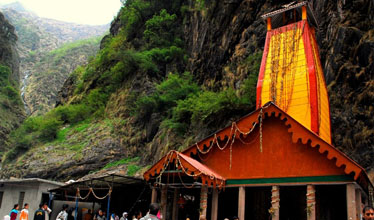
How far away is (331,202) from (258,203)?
10.5ft

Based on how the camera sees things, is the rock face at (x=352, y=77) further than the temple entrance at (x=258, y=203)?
Yes

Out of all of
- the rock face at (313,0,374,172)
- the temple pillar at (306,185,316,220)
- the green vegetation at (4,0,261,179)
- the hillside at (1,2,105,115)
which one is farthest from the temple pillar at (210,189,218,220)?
the hillside at (1,2,105,115)

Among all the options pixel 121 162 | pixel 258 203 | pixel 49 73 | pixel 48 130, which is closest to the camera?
pixel 258 203

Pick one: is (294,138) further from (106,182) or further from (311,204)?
(106,182)

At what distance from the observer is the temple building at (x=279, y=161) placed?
13.6 m

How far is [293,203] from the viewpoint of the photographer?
16.6 m

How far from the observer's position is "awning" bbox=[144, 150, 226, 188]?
45.6 ft

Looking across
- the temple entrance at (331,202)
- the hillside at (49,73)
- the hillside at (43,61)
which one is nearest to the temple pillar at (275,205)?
the temple entrance at (331,202)

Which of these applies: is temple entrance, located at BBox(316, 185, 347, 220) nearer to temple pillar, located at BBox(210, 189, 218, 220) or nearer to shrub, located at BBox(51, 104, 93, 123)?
temple pillar, located at BBox(210, 189, 218, 220)

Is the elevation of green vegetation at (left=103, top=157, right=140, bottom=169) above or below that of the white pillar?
above

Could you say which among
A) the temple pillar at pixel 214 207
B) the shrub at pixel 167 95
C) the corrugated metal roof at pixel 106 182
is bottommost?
the temple pillar at pixel 214 207

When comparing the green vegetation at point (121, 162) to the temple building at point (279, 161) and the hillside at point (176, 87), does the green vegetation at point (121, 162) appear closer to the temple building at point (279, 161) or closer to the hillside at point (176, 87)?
the hillside at point (176, 87)

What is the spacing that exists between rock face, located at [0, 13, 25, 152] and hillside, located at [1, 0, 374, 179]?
1111 cm

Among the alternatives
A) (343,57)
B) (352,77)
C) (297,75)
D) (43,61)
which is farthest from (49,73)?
(297,75)
